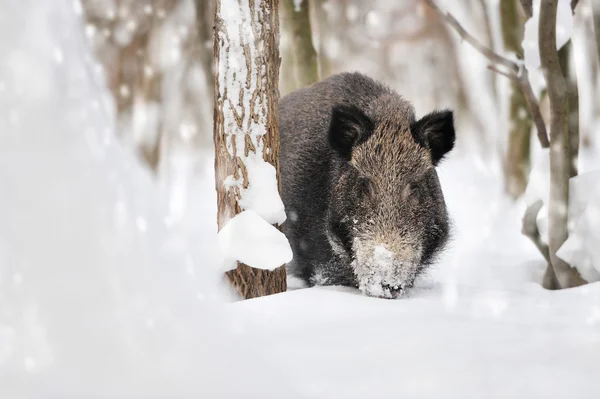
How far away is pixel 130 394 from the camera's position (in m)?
Answer: 2.27

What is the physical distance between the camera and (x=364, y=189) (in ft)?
15.5

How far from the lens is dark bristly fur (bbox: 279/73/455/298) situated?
174 inches

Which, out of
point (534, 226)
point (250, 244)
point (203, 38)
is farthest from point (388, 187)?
point (203, 38)

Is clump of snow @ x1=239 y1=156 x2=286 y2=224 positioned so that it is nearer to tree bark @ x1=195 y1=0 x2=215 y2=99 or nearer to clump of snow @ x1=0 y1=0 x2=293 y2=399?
clump of snow @ x1=0 y1=0 x2=293 y2=399

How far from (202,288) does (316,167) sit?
256 cm

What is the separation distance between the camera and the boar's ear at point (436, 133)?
189 inches

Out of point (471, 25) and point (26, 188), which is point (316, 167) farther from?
point (471, 25)

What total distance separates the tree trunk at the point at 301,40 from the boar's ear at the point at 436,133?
3.27 m

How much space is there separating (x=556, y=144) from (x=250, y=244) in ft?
8.79

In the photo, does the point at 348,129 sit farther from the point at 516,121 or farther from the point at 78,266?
the point at 516,121

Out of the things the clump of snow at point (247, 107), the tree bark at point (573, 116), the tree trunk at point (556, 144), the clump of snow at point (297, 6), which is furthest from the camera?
the clump of snow at point (297, 6)

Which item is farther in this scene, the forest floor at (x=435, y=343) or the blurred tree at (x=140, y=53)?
the blurred tree at (x=140, y=53)

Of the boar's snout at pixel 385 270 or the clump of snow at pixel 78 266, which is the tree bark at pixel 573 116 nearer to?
the boar's snout at pixel 385 270

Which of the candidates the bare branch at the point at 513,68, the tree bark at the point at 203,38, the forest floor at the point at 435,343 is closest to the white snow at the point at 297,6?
the tree bark at the point at 203,38
